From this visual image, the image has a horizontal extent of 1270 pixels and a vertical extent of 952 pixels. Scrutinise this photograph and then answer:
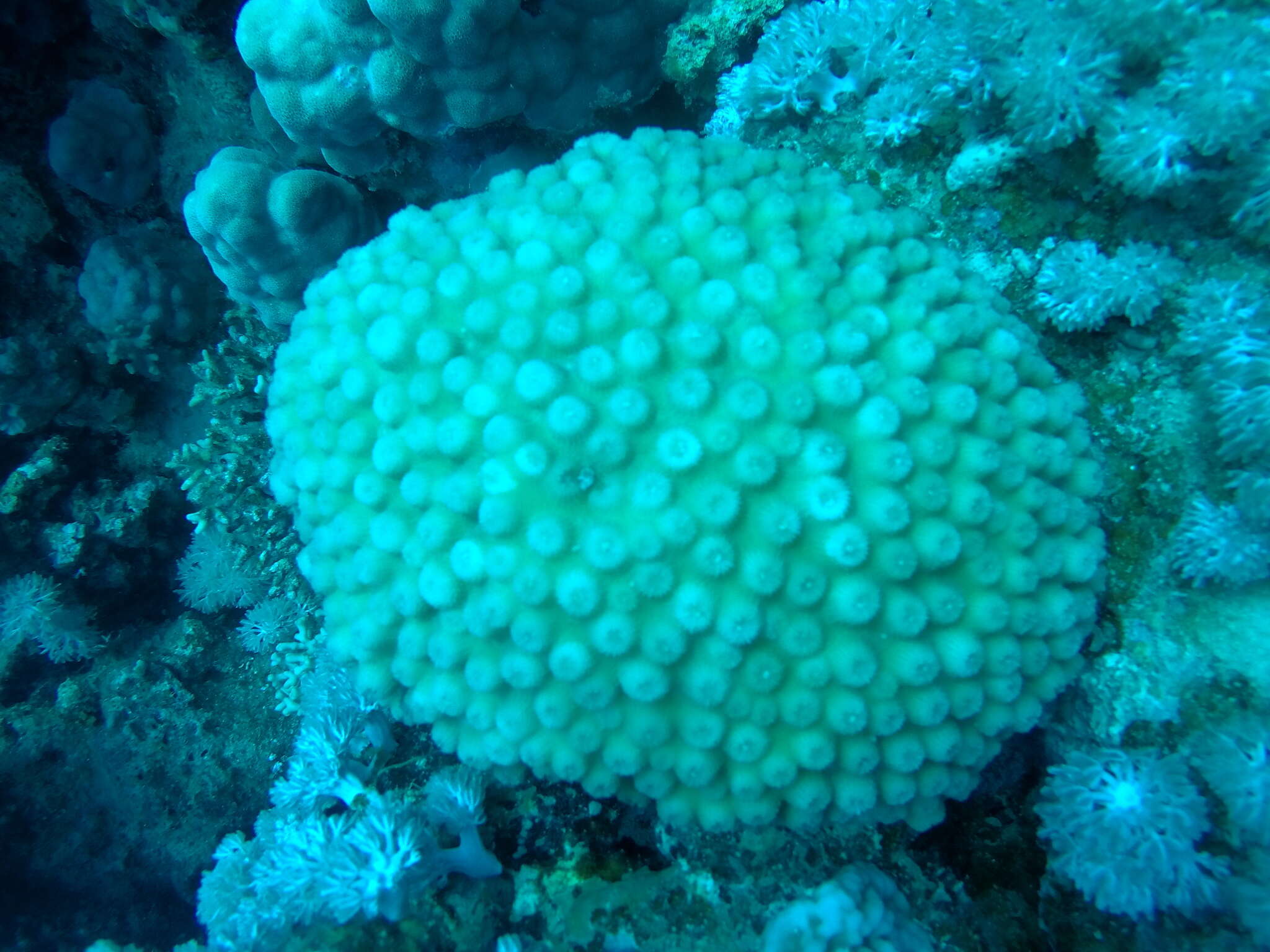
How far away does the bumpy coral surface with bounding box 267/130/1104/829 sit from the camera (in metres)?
2.75

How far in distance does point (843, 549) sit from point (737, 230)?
1384mm

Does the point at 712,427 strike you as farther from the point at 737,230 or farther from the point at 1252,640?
the point at 1252,640

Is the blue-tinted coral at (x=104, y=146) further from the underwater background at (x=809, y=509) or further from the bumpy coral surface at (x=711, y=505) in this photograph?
the bumpy coral surface at (x=711, y=505)

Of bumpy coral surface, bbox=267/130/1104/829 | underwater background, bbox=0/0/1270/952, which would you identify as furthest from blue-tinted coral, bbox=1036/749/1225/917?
bumpy coral surface, bbox=267/130/1104/829

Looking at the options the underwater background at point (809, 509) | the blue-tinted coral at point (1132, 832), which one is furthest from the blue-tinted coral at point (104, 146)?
the blue-tinted coral at point (1132, 832)

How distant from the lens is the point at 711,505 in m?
2.68

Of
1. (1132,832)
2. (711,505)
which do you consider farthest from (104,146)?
(1132,832)

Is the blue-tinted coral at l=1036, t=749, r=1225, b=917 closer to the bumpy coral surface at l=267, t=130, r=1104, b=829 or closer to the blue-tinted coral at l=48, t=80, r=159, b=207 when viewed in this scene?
the bumpy coral surface at l=267, t=130, r=1104, b=829

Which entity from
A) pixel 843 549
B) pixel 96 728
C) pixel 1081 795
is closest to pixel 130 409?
pixel 96 728

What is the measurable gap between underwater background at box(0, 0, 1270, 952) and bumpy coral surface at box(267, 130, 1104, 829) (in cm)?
2

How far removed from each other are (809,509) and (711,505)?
1.26ft

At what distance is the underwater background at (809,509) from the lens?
2766 millimetres

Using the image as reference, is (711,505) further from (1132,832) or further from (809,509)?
(1132,832)

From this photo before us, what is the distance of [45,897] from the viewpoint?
6012 millimetres
